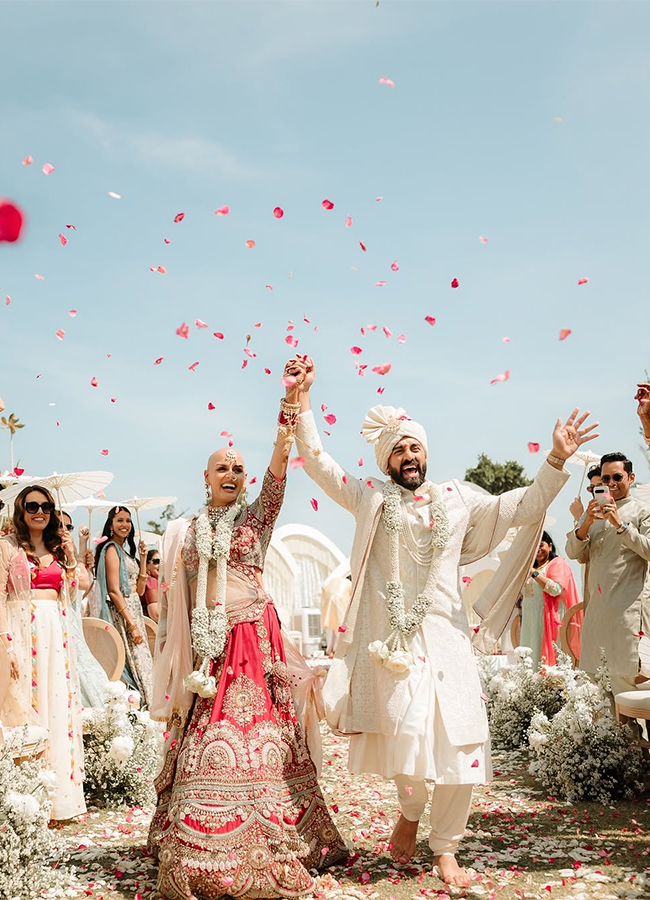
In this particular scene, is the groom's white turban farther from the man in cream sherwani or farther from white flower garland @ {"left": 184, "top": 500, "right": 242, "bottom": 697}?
white flower garland @ {"left": 184, "top": 500, "right": 242, "bottom": 697}

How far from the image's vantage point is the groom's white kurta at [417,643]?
15.4 feet

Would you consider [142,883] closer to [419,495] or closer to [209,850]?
[209,850]

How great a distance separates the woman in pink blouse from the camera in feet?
15.0

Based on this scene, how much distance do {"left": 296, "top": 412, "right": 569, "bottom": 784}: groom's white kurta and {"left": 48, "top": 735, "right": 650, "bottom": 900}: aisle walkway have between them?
1.88 ft

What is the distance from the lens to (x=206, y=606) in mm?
5082

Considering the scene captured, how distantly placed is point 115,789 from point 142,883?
2206 millimetres

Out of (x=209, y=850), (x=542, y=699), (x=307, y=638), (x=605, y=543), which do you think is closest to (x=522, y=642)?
(x=542, y=699)

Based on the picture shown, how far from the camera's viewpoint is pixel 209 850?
14.8 feet

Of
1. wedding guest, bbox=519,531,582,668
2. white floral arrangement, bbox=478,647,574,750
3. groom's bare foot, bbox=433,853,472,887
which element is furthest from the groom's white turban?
wedding guest, bbox=519,531,582,668

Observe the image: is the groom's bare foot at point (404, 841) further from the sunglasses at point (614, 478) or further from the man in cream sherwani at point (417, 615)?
the sunglasses at point (614, 478)

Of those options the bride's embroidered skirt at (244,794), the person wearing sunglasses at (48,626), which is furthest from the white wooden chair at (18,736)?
the bride's embroidered skirt at (244,794)

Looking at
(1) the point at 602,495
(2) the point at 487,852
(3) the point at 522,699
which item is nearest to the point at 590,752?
(2) the point at 487,852

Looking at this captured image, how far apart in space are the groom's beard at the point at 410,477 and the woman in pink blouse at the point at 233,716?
647 millimetres

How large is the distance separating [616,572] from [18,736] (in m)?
4.36
